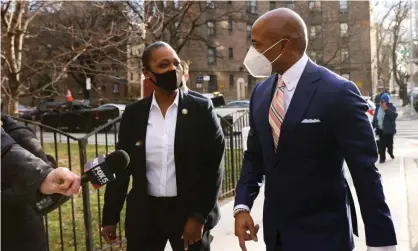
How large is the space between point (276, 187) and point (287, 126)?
0.34m

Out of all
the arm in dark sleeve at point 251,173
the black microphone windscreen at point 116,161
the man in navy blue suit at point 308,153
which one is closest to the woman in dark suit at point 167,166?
the arm in dark sleeve at point 251,173

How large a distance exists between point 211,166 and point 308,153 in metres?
0.91

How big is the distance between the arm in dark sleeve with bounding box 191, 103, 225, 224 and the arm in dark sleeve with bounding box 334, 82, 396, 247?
1005 millimetres

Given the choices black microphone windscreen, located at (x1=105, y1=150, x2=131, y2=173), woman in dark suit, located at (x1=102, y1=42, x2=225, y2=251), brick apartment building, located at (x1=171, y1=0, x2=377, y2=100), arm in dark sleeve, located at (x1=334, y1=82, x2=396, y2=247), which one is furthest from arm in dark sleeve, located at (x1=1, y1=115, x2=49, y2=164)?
brick apartment building, located at (x1=171, y1=0, x2=377, y2=100)

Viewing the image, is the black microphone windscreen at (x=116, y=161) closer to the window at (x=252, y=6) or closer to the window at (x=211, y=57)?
the window at (x=252, y=6)

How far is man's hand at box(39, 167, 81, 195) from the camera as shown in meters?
1.57

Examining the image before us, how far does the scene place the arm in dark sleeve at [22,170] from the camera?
1650 mm

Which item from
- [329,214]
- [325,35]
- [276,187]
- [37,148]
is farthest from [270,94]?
[325,35]

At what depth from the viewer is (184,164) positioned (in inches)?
118

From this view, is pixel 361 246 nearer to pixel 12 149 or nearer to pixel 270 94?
pixel 270 94

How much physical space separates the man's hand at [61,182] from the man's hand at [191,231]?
1437 mm

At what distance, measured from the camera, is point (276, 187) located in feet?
8.09

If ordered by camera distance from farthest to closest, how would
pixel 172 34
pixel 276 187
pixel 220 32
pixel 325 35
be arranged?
pixel 220 32 → pixel 325 35 → pixel 172 34 → pixel 276 187

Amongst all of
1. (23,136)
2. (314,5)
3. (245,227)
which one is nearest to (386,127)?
(245,227)
